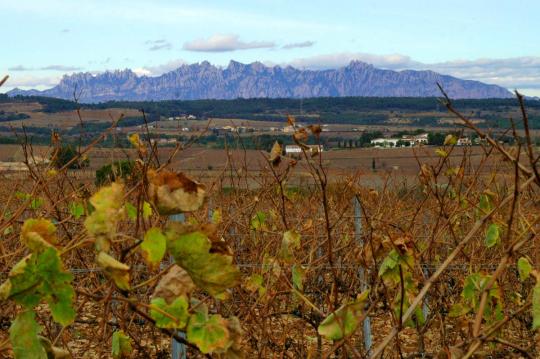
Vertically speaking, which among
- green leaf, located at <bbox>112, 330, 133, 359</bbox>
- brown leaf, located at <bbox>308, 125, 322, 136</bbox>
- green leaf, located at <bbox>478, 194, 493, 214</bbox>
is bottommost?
green leaf, located at <bbox>112, 330, 133, 359</bbox>

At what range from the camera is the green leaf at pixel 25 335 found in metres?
0.92

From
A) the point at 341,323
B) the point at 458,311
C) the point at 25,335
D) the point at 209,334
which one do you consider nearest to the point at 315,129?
the point at 341,323

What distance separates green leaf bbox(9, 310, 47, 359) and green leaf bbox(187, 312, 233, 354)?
0.19 m

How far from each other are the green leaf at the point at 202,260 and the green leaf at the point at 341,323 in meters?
0.39

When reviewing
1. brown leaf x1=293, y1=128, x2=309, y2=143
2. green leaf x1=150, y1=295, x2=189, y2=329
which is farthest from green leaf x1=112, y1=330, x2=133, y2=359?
green leaf x1=150, y1=295, x2=189, y2=329

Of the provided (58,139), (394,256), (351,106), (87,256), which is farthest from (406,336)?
(351,106)

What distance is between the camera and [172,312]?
97 cm

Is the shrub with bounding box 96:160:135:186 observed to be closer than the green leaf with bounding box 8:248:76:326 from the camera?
No

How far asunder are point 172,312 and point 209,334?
54 millimetres

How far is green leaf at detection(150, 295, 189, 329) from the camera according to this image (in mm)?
954

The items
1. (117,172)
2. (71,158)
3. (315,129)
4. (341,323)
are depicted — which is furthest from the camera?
(117,172)

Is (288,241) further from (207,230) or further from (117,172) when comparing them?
(117,172)

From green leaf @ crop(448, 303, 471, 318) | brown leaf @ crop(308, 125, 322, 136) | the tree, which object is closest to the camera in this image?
brown leaf @ crop(308, 125, 322, 136)

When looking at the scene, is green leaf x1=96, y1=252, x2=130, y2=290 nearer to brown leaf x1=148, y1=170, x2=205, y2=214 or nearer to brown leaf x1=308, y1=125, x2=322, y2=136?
brown leaf x1=148, y1=170, x2=205, y2=214
